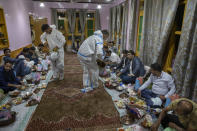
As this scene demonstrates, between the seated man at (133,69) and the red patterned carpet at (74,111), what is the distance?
725 mm

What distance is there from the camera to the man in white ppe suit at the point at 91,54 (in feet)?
9.10

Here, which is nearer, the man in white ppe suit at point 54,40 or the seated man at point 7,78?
the seated man at point 7,78

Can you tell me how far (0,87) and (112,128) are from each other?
7.78ft

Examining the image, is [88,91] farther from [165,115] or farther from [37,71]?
[37,71]

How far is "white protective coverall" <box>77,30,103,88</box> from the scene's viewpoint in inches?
109

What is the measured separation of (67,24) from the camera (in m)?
8.40

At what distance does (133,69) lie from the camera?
3441 millimetres

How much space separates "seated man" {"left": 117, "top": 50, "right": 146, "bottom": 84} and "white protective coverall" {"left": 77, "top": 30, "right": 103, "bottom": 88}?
2.77 ft

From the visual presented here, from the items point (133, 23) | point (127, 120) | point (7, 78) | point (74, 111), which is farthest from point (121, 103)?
point (133, 23)

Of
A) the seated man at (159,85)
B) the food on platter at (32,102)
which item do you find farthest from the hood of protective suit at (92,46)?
the food on platter at (32,102)

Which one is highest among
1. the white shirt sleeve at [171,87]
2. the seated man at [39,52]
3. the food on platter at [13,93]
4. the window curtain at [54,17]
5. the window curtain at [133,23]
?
the window curtain at [54,17]

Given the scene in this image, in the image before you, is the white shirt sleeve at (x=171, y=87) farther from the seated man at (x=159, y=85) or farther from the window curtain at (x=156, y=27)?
the window curtain at (x=156, y=27)

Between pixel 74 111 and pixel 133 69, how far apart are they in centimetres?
184

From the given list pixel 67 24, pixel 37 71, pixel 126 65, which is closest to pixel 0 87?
pixel 37 71
